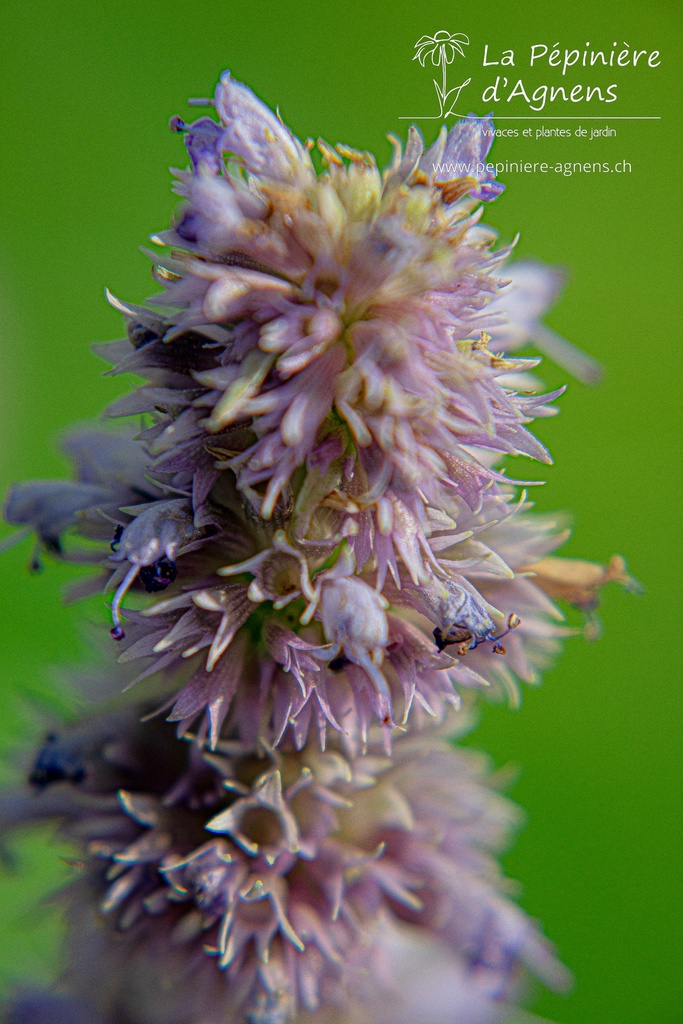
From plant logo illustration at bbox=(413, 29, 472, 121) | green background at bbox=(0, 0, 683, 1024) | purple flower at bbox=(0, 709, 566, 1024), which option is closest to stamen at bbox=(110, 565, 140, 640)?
purple flower at bbox=(0, 709, 566, 1024)

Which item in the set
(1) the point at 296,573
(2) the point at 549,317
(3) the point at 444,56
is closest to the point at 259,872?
(1) the point at 296,573

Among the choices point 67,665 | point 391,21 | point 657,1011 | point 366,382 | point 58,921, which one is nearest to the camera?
point 366,382

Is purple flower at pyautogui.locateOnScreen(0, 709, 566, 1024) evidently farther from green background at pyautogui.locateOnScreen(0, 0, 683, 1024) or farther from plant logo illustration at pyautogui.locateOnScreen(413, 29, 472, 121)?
plant logo illustration at pyautogui.locateOnScreen(413, 29, 472, 121)

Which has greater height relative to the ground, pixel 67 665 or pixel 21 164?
pixel 21 164

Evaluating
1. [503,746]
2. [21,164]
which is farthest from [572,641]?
[21,164]

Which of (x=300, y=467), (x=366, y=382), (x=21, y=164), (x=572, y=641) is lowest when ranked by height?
(x=572, y=641)

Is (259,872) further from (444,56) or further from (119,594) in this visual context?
(444,56)

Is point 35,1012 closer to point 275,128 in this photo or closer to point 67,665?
point 67,665
